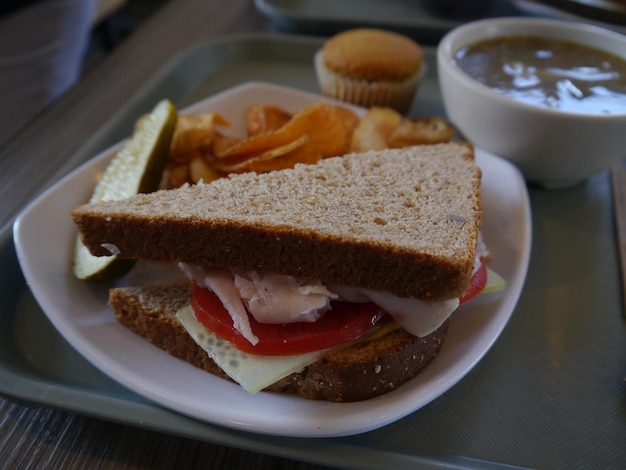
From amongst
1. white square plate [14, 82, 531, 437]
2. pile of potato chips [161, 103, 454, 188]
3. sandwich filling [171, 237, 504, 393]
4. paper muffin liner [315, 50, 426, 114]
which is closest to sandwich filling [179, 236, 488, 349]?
sandwich filling [171, 237, 504, 393]

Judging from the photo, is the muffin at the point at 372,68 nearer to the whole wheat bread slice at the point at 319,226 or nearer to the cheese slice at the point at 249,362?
the whole wheat bread slice at the point at 319,226

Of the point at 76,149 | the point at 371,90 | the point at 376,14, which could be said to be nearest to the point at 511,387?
the point at 371,90

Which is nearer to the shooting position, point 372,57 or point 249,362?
point 249,362

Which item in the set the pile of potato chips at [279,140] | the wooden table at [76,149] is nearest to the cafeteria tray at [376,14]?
the wooden table at [76,149]

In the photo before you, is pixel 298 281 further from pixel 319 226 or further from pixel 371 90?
pixel 371 90

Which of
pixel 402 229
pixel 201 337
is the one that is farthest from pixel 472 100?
pixel 201 337

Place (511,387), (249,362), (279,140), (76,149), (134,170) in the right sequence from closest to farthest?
(249,362)
(511,387)
(134,170)
(279,140)
(76,149)

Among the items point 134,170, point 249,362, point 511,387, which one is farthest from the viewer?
point 134,170

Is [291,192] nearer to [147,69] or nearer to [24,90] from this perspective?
[147,69]
